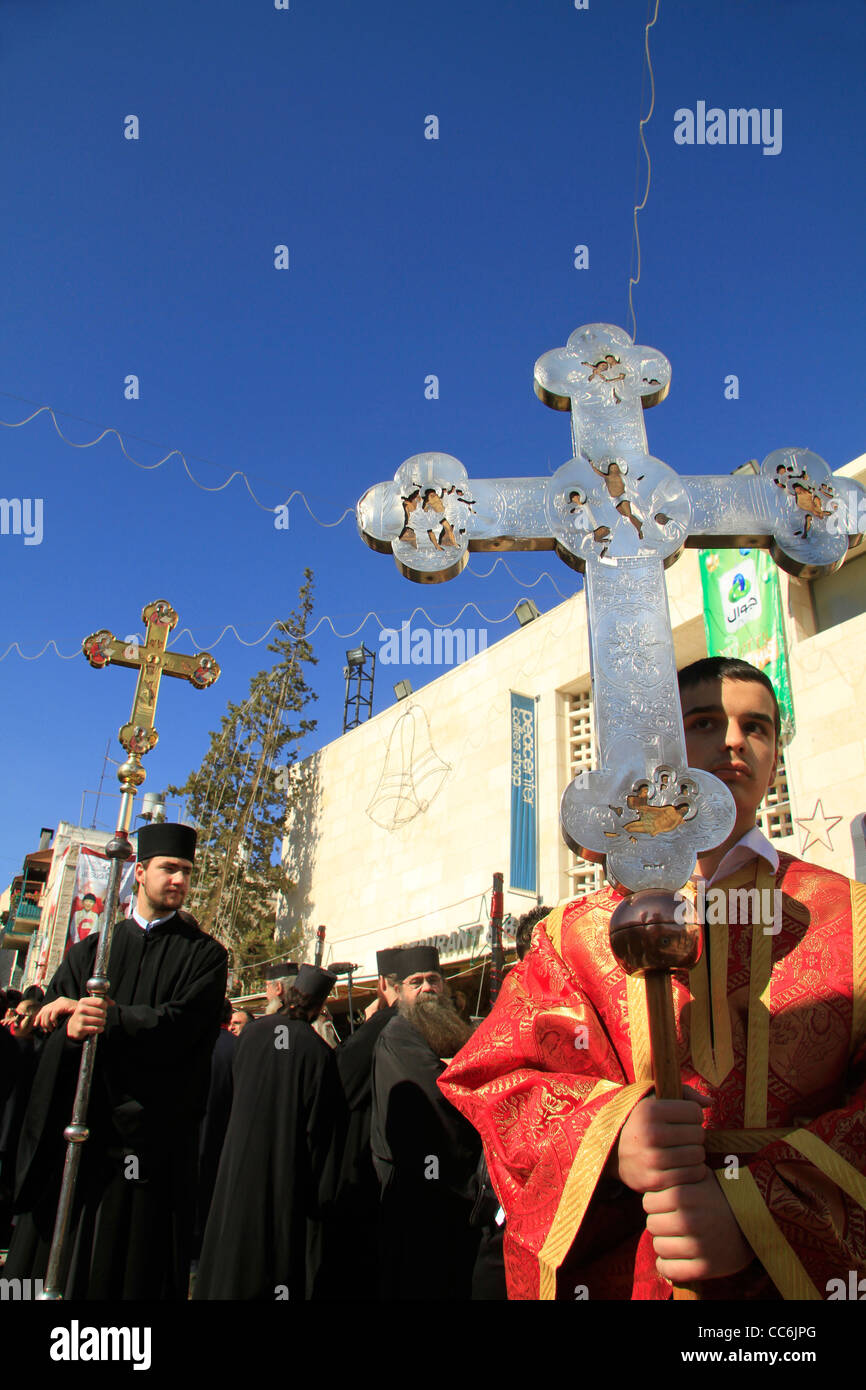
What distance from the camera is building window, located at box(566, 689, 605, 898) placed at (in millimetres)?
15203

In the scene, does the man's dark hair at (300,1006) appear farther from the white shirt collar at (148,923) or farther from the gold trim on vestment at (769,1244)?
the gold trim on vestment at (769,1244)

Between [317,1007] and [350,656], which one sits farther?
[350,656]

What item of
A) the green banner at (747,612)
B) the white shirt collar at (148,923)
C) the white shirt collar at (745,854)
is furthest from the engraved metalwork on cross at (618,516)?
the green banner at (747,612)

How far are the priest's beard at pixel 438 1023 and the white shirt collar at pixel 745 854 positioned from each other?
2765 millimetres

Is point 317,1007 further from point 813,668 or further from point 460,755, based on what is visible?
point 460,755

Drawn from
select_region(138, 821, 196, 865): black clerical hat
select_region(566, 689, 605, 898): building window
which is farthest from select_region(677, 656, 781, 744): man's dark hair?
select_region(566, 689, 605, 898): building window

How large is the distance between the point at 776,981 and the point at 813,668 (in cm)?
1013

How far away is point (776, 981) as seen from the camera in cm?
181

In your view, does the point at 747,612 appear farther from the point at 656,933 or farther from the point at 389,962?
the point at 656,933

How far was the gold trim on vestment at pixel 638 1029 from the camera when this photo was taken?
1753 millimetres

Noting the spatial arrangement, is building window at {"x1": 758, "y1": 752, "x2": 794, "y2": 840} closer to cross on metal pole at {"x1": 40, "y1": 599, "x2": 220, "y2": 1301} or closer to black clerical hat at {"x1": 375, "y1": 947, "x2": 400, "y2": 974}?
black clerical hat at {"x1": 375, "y1": 947, "x2": 400, "y2": 974}

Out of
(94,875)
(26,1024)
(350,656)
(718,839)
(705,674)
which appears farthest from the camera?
(350,656)

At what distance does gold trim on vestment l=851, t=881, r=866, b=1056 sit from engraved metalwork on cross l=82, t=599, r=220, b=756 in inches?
123

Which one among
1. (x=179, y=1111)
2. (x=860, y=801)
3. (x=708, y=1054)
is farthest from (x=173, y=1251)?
(x=860, y=801)
